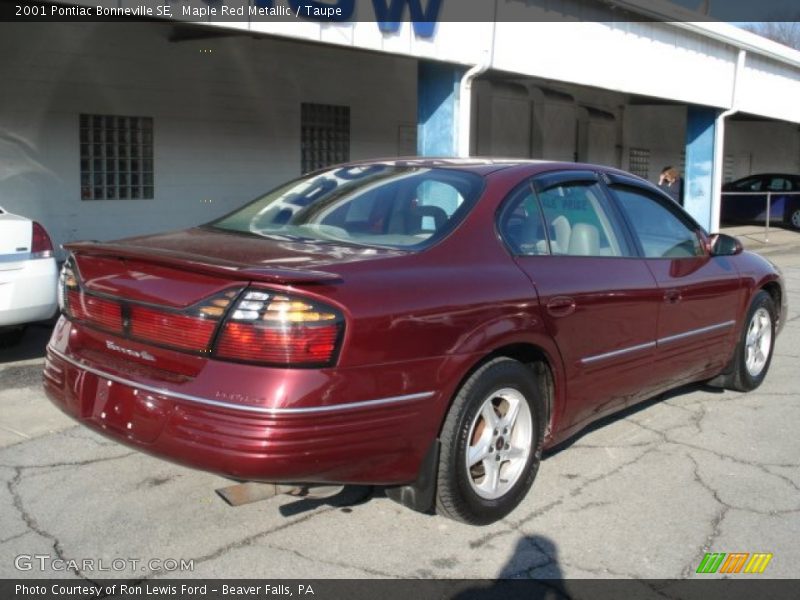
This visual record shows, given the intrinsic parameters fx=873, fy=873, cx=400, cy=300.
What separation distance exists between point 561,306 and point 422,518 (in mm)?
1192

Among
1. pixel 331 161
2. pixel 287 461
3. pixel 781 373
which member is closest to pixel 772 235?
pixel 331 161

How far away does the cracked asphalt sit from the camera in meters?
3.61

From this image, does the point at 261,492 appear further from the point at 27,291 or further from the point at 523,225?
the point at 27,291

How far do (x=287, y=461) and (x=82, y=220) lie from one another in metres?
8.15

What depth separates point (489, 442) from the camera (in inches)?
153

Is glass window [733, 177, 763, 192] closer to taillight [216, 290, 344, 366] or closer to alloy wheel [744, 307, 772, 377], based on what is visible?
alloy wheel [744, 307, 772, 377]

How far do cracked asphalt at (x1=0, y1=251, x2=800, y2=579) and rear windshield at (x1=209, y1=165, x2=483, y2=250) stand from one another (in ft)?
4.20

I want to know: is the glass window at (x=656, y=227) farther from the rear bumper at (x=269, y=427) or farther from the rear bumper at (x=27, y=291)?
the rear bumper at (x=27, y=291)

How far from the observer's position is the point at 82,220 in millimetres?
10406

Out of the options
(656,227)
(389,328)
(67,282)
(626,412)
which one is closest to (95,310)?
(67,282)

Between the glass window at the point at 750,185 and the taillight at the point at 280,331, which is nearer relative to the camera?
the taillight at the point at 280,331

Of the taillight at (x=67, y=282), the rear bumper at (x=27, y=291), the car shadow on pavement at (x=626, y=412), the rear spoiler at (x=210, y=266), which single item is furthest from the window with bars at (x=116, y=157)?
the car shadow on pavement at (x=626, y=412)

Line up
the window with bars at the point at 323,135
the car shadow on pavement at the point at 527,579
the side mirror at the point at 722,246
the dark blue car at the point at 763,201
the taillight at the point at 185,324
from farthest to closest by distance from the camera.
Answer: the dark blue car at the point at 763,201, the window with bars at the point at 323,135, the side mirror at the point at 722,246, the car shadow on pavement at the point at 527,579, the taillight at the point at 185,324

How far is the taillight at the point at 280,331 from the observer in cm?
315
